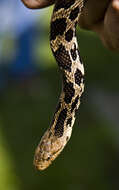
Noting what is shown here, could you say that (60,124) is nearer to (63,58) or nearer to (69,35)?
(63,58)

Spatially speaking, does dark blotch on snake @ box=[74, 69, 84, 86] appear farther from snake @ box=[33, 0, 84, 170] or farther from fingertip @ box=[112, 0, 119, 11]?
fingertip @ box=[112, 0, 119, 11]

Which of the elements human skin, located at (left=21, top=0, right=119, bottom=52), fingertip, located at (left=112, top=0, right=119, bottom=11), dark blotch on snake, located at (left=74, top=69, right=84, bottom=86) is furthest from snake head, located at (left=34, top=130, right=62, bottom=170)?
fingertip, located at (left=112, top=0, right=119, bottom=11)

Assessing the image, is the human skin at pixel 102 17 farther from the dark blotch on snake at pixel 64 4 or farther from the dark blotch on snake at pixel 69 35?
the dark blotch on snake at pixel 69 35

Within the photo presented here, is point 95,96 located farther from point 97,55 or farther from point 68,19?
point 68,19

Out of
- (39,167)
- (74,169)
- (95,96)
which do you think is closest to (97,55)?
(95,96)

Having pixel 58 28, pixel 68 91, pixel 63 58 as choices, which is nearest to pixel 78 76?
pixel 68 91

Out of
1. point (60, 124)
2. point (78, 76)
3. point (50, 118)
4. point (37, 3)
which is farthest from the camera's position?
point (50, 118)
